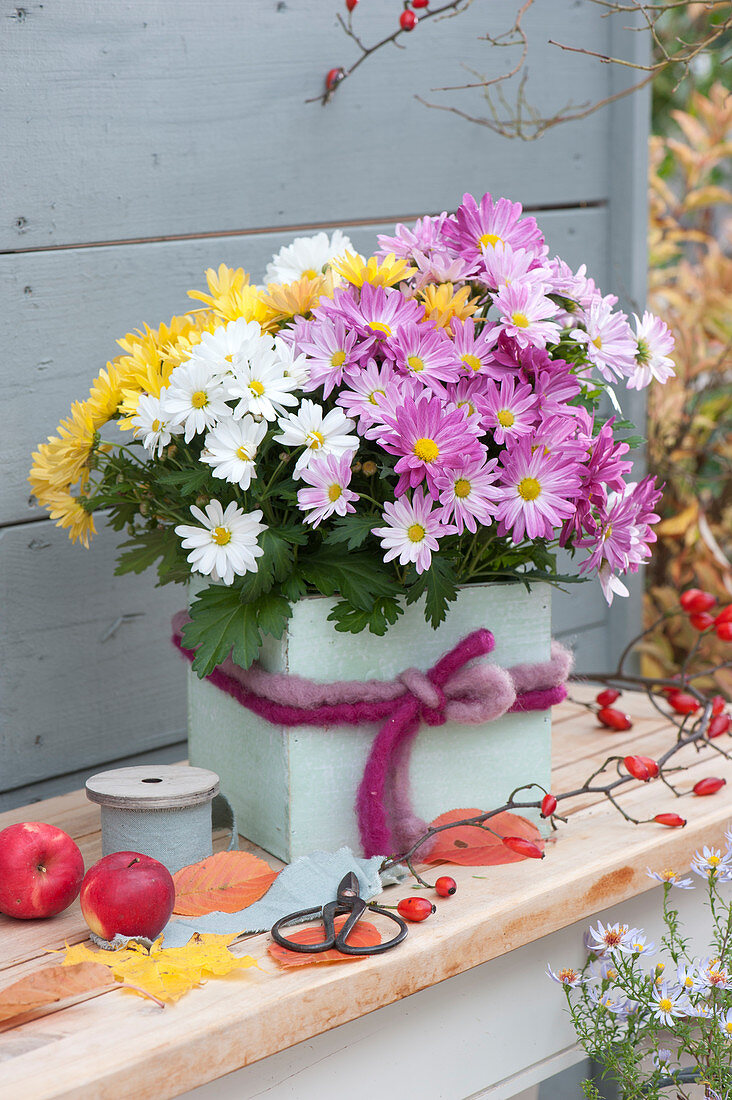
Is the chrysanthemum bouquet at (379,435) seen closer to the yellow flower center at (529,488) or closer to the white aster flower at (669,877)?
the yellow flower center at (529,488)

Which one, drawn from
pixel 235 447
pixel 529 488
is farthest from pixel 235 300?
pixel 529 488

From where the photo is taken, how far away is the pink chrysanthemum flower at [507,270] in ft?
2.67

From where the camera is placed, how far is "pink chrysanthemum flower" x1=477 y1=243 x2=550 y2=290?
81cm

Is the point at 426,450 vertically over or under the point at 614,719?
over

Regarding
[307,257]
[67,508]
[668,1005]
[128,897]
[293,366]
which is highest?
[307,257]

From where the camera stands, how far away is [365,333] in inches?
30.6

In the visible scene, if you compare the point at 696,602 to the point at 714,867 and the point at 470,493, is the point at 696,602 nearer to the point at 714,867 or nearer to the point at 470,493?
the point at 714,867

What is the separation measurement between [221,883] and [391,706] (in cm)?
17

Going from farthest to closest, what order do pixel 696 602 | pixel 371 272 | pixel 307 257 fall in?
pixel 696 602 → pixel 307 257 → pixel 371 272

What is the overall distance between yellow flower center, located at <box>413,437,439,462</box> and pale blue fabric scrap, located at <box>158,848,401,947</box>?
0.30 meters

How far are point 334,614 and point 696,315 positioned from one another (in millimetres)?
1453

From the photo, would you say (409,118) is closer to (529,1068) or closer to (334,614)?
(334,614)

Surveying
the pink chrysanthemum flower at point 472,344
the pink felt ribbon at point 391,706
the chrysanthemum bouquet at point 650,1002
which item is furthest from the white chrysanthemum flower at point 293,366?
the chrysanthemum bouquet at point 650,1002

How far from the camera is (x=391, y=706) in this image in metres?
0.83
